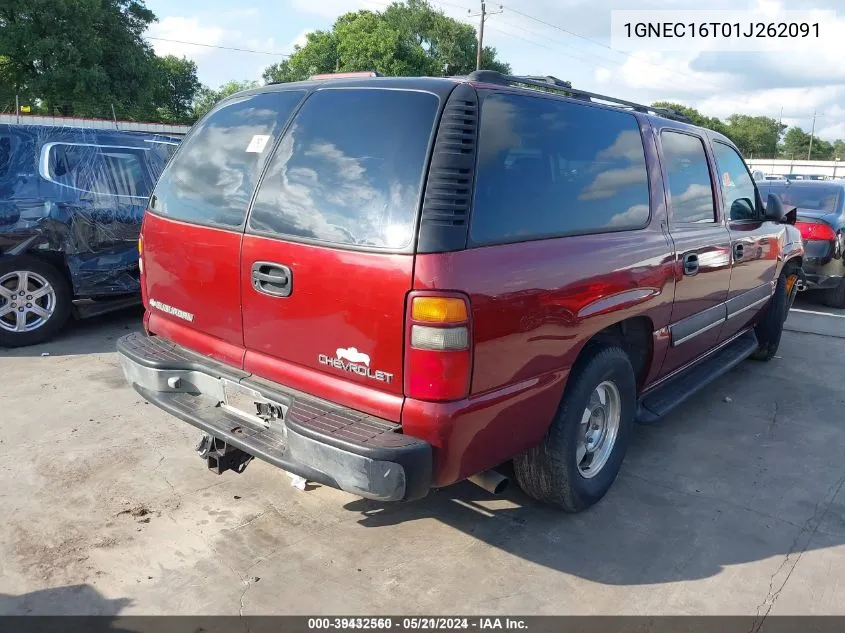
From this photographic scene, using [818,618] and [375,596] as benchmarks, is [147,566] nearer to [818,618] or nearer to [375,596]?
[375,596]

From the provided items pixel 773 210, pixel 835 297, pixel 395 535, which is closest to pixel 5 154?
pixel 395 535

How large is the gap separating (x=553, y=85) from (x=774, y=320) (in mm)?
3702

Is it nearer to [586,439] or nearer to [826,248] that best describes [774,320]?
[826,248]

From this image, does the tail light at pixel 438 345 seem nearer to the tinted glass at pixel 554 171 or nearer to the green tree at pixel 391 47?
the tinted glass at pixel 554 171

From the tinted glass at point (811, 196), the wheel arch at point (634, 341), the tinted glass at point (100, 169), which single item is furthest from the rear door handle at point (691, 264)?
the tinted glass at point (811, 196)

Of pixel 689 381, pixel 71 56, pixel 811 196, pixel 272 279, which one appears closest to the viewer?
pixel 272 279

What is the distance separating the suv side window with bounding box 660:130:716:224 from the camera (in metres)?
3.83

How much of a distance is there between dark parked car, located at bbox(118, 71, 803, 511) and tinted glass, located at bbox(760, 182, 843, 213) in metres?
6.49

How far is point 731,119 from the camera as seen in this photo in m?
112

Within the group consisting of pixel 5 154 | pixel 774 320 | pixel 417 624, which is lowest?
pixel 417 624

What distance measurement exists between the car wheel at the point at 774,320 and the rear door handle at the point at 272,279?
4627 mm

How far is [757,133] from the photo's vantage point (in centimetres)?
10181

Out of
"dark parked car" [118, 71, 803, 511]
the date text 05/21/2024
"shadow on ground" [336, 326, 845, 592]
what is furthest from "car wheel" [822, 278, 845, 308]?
the date text 05/21/2024

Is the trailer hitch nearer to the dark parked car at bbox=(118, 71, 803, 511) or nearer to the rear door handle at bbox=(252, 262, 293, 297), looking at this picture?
the dark parked car at bbox=(118, 71, 803, 511)
